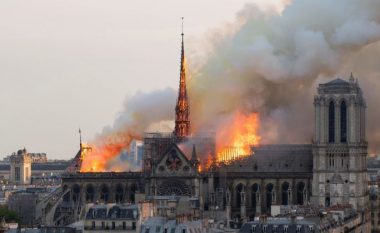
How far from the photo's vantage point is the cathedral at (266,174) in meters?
152

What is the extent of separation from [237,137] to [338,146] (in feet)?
47.8

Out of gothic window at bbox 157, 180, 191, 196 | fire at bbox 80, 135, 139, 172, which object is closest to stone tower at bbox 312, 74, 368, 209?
gothic window at bbox 157, 180, 191, 196

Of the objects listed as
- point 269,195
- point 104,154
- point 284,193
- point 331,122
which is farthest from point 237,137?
point 104,154

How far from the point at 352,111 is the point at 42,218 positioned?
3364 centimetres

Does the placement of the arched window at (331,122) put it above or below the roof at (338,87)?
below

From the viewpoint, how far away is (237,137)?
537 ft

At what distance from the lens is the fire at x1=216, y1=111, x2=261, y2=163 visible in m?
161

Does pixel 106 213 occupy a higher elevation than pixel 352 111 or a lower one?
lower

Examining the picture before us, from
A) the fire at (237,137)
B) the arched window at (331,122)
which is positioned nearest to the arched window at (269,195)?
the fire at (237,137)

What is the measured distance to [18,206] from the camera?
175875mm

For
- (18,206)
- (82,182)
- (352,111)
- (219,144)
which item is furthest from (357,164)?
(18,206)

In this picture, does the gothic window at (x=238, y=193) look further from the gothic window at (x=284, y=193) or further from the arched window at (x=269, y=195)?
the gothic window at (x=284, y=193)

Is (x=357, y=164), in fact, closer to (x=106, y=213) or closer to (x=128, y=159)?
(x=128, y=159)

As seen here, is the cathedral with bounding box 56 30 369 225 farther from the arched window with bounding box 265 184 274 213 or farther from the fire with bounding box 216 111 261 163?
the fire with bounding box 216 111 261 163
